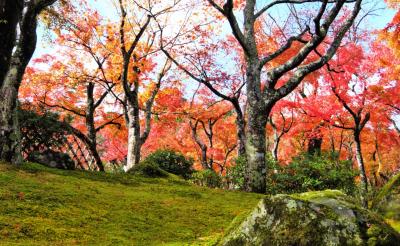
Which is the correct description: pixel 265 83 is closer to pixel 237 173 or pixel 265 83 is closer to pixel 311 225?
pixel 237 173

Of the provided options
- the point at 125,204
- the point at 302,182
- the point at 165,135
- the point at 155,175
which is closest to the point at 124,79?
the point at 155,175

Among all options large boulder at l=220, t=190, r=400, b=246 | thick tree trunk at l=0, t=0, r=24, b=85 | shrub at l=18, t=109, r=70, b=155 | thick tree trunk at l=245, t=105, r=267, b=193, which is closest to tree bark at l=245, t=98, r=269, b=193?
thick tree trunk at l=245, t=105, r=267, b=193

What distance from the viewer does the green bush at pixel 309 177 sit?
41.7 feet

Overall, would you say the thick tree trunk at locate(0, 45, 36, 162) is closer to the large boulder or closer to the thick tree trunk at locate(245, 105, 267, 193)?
the thick tree trunk at locate(245, 105, 267, 193)

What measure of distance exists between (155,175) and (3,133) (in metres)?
4.40

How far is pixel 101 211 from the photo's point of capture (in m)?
5.20

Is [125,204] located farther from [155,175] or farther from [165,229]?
[155,175]

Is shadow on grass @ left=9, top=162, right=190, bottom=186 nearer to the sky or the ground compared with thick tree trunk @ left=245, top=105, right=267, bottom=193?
nearer to the ground

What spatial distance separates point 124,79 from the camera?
44.3 ft

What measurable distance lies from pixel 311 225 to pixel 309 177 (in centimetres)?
1101

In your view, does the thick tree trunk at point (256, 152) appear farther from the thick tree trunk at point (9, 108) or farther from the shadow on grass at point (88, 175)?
the thick tree trunk at point (9, 108)

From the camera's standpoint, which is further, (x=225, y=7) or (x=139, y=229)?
(x=225, y=7)

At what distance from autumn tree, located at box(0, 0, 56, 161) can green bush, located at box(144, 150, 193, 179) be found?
8442 millimetres

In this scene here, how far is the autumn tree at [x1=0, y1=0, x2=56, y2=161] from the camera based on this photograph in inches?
318
